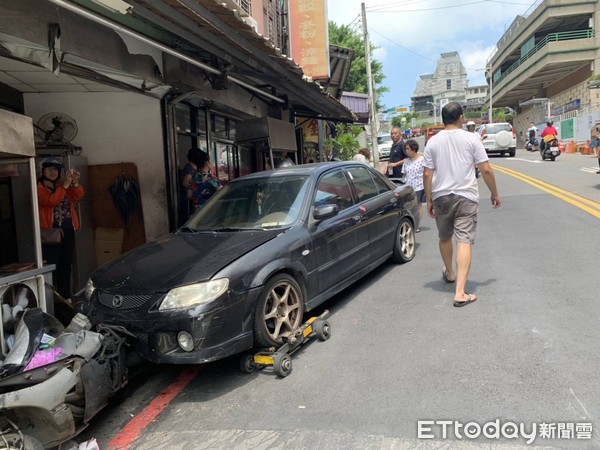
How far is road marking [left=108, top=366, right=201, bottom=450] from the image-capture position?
9.83 feet

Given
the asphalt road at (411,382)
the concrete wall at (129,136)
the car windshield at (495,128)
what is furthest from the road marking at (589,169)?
the concrete wall at (129,136)

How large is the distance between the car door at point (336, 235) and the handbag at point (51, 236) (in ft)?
9.94

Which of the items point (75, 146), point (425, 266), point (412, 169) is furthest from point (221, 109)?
A: point (425, 266)

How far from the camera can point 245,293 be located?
138 inches

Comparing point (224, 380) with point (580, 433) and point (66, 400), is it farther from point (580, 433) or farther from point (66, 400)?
point (580, 433)

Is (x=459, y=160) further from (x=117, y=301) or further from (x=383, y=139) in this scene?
(x=383, y=139)

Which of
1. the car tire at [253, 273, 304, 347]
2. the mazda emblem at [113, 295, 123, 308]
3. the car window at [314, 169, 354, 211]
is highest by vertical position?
the car window at [314, 169, 354, 211]

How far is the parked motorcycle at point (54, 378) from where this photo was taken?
2.58m

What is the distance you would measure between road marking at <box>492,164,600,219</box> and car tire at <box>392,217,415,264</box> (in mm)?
3582

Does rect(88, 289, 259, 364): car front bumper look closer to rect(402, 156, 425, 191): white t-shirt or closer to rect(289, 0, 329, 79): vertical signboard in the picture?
rect(402, 156, 425, 191): white t-shirt

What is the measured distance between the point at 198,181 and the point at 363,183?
2662 mm

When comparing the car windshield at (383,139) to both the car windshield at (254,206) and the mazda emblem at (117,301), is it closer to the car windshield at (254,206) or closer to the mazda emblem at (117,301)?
the car windshield at (254,206)

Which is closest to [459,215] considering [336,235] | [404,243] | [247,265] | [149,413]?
[336,235]

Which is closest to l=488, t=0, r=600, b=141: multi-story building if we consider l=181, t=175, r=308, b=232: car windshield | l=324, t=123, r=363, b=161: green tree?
l=324, t=123, r=363, b=161: green tree
